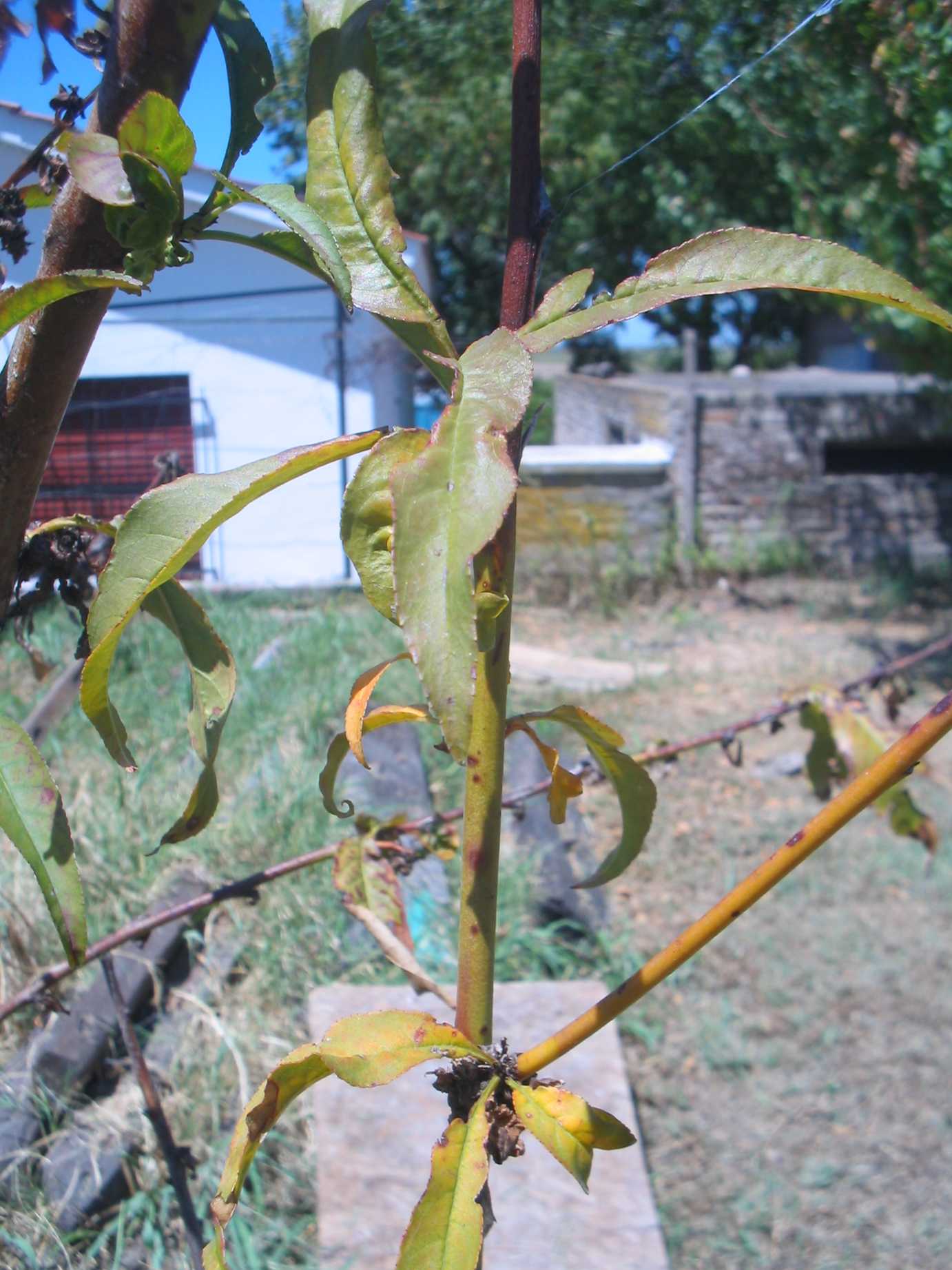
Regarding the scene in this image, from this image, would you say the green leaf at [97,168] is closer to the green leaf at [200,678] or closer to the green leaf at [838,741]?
the green leaf at [200,678]

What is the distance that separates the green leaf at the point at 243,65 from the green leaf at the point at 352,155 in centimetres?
9

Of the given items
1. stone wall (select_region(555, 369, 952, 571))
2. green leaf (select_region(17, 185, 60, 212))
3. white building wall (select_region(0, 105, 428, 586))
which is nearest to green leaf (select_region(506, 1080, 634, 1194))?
green leaf (select_region(17, 185, 60, 212))

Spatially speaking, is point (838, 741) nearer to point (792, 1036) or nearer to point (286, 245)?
point (286, 245)

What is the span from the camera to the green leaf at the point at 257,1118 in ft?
1.88

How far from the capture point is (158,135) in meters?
0.50

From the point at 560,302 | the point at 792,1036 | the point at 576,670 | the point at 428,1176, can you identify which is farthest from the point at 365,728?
the point at 576,670

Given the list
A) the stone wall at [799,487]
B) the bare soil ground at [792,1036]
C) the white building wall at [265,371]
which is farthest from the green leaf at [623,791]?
the stone wall at [799,487]

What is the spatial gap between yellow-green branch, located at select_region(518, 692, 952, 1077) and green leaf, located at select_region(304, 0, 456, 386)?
0.32 metres

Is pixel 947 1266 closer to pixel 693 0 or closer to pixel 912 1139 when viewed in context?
pixel 912 1139

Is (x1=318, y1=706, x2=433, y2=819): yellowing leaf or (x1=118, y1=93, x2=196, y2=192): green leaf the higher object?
(x1=118, y1=93, x2=196, y2=192): green leaf

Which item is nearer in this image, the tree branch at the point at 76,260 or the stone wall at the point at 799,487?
the tree branch at the point at 76,260

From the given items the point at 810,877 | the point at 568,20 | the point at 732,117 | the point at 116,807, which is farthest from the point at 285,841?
the point at 732,117

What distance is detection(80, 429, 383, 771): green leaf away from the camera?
1.65 ft

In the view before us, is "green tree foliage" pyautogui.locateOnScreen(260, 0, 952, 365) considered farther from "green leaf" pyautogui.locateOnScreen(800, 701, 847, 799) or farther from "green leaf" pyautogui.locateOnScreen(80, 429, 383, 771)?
"green leaf" pyautogui.locateOnScreen(800, 701, 847, 799)
